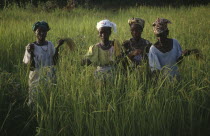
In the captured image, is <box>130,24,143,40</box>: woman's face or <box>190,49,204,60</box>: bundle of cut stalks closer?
<box>190,49,204,60</box>: bundle of cut stalks

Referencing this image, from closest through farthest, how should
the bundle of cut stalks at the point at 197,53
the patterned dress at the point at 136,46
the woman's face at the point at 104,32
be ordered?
the bundle of cut stalks at the point at 197,53 → the woman's face at the point at 104,32 → the patterned dress at the point at 136,46

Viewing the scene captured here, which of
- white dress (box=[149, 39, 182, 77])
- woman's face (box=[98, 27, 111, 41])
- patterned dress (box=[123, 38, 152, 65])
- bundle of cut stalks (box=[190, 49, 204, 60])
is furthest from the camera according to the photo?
patterned dress (box=[123, 38, 152, 65])

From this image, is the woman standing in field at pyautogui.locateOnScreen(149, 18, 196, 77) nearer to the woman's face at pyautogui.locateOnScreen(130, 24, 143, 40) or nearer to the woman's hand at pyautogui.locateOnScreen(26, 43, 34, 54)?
the woman's face at pyautogui.locateOnScreen(130, 24, 143, 40)

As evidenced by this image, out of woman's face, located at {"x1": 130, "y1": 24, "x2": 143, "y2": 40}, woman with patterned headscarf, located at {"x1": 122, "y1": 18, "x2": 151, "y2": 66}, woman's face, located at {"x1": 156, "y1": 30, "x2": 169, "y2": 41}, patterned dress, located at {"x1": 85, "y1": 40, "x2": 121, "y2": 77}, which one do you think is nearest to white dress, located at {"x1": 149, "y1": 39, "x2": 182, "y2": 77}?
woman's face, located at {"x1": 156, "y1": 30, "x2": 169, "y2": 41}

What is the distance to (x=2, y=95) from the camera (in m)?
2.61

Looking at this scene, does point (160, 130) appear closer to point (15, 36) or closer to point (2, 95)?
point (2, 95)

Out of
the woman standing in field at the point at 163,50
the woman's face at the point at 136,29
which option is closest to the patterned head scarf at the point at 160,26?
the woman standing in field at the point at 163,50

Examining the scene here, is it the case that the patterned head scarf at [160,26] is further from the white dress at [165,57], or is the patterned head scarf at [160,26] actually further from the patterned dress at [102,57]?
the patterned dress at [102,57]

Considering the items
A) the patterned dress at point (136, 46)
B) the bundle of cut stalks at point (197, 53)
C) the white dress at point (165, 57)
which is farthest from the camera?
the patterned dress at point (136, 46)

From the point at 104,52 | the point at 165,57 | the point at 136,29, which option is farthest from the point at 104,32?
the point at 165,57

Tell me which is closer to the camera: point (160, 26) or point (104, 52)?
point (160, 26)

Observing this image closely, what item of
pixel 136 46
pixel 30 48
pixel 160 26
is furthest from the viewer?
pixel 136 46

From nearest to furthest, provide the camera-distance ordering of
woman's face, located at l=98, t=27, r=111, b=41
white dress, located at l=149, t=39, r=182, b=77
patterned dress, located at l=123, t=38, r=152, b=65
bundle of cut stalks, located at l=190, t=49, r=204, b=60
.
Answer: bundle of cut stalks, located at l=190, t=49, r=204, b=60 → white dress, located at l=149, t=39, r=182, b=77 → woman's face, located at l=98, t=27, r=111, b=41 → patterned dress, located at l=123, t=38, r=152, b=65

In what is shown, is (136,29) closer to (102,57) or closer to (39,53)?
(102,57)
